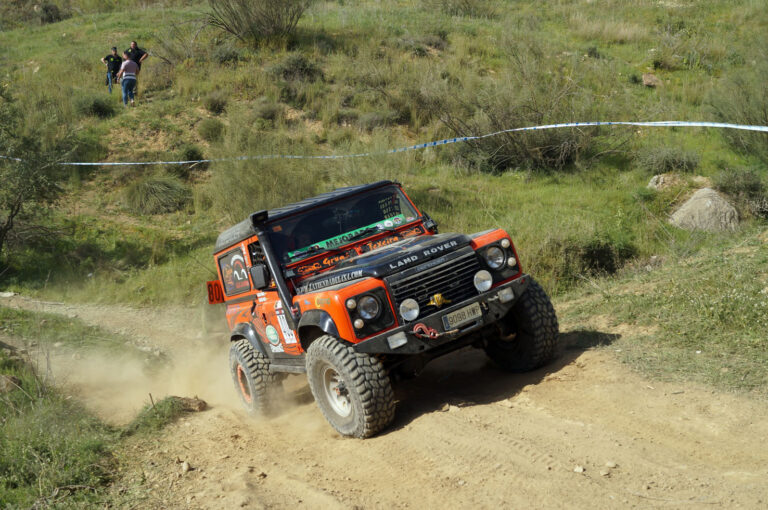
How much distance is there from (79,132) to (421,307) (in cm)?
1636

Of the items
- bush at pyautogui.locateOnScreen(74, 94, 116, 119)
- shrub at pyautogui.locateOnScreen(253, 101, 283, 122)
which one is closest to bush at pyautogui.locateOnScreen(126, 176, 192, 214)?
shrub at pyautogui.locateOnScreen(253, 101, 283, 122)

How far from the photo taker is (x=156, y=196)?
53.8ft

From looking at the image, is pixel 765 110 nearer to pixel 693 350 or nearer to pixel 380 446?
pixel 693 350

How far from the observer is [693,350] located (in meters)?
6.29

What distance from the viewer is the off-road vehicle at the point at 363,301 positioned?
549cm

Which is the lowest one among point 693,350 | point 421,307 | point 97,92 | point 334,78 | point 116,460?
point 693,350

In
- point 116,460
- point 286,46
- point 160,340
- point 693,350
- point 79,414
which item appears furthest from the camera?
point 286,46

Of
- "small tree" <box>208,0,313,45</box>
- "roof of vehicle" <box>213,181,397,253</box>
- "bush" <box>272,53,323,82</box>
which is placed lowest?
"roof of vehicle" <box>213,181,397,253</box>

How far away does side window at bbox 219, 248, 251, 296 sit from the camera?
7074mm

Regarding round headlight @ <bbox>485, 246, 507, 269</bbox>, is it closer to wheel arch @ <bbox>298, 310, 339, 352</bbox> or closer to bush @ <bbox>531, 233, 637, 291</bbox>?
wheel arch @ <bbox>298, 310, 339, 352</bbox>

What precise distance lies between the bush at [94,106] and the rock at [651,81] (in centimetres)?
1590

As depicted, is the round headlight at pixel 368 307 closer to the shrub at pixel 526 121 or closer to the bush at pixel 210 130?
the shrub at pixel 526 121

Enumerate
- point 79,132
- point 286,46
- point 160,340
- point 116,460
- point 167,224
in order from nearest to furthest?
point 116,460
point 160,340
point 167,224
point 79,132
point 286,46

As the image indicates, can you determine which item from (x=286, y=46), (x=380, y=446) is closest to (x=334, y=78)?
(x=286, y=46)
